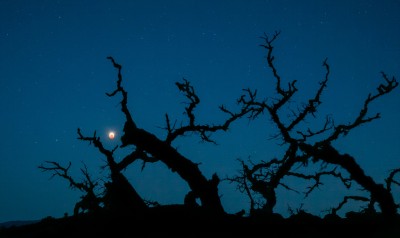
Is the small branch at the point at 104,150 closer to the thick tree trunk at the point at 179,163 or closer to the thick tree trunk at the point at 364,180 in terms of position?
the thick tree trunk at the point at 179,163

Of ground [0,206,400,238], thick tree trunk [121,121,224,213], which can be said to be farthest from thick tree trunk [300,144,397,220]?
thick tree trunk [121,121,224,213]

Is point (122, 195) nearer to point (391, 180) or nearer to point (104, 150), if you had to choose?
point (104, 150)

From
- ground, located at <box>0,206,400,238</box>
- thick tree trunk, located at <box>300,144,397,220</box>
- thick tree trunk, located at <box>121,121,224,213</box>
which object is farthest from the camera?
thick tree trunk, located at <box>300,144,397,220</box>

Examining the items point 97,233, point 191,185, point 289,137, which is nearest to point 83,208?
point 191,185

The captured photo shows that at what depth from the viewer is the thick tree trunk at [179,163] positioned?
12125 millimetres

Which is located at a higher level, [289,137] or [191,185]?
[289,137]

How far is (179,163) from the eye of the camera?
480 inches

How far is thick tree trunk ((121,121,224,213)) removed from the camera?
12.1 metres

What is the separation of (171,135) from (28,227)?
6.11m

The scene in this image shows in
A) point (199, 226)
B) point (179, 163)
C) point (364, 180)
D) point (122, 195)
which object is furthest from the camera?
point (364, 180)

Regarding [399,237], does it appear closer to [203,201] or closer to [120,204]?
[203,201]

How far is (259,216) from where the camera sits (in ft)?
32.7

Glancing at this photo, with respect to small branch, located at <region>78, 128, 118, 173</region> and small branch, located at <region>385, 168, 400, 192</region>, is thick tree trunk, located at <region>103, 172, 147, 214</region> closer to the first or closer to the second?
small branch, located at <region>78, 128, 118, 173</region>

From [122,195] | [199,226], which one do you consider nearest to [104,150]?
[122,195]
